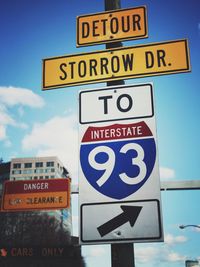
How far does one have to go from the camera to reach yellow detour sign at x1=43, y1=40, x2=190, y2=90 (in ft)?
11.2

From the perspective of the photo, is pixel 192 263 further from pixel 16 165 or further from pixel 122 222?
pixel 16 165

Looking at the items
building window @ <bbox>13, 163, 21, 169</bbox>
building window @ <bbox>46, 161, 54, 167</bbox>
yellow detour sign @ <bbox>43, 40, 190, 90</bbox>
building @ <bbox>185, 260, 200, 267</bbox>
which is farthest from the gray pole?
building window @ <bbox>46, 161, 54, 167</bbox>

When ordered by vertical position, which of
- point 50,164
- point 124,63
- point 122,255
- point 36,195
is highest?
point 50,164

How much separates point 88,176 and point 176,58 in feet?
5.01

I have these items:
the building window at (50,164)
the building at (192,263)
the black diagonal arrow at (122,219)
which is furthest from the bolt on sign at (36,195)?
the building window at (50,164)

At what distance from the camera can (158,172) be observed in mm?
2738

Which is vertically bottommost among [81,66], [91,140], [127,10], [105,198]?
[105,198]

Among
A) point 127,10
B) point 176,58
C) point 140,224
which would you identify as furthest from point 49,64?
point 140,224

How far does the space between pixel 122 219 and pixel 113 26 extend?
219 cm

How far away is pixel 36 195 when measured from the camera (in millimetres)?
3232

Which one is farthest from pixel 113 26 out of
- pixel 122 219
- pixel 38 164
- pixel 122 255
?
pixel 38 164

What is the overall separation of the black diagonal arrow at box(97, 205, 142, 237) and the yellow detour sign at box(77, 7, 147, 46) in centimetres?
195

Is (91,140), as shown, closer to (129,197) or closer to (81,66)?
(129,197)

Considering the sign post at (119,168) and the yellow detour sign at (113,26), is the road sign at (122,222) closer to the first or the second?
the sign post at (119,168)
